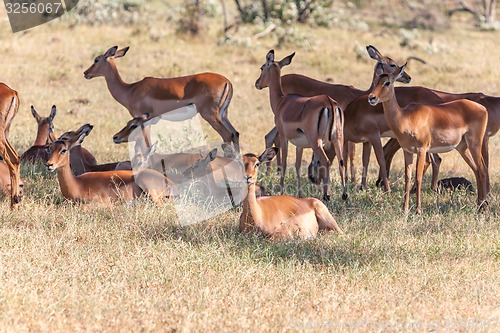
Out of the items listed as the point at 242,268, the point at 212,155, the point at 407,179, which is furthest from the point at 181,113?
the point at 242,268

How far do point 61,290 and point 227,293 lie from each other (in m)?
0.88

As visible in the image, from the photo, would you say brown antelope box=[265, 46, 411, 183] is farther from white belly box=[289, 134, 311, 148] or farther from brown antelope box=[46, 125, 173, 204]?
brown antelope box=[46, 125, 173, 204]

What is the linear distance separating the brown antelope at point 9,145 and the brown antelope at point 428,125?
2.90 meters

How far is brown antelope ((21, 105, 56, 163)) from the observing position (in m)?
8.32

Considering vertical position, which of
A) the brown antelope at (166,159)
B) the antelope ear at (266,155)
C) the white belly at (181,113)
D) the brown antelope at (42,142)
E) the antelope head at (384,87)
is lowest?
the white belly at (181,113)

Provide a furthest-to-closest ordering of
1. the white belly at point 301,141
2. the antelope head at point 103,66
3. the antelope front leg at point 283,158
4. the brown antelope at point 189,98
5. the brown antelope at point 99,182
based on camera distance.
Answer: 1. the antelope head at point 103,66
2. the brown antelope at point 189,98
3. the antelope front leg at point 283,158
4. the white belly at point 301,141
5. the brown antelope at point 99,182

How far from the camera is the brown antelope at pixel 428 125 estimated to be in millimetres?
6816

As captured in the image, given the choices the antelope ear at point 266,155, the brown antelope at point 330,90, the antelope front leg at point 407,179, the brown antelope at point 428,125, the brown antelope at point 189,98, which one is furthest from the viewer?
the brown antelope at point 189,98

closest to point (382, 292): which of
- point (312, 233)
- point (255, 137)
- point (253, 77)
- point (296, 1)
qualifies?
point (312, 233)

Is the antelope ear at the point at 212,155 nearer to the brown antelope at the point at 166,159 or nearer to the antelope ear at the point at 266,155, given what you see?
the brown antelope at the point at 166,159

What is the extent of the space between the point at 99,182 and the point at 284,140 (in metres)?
1.99

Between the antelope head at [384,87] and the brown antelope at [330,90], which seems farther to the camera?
the brown antelope at [330,90]

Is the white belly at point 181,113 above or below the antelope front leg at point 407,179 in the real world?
below

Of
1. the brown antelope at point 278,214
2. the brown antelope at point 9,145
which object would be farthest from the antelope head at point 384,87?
the brown antelope at point 9,145
